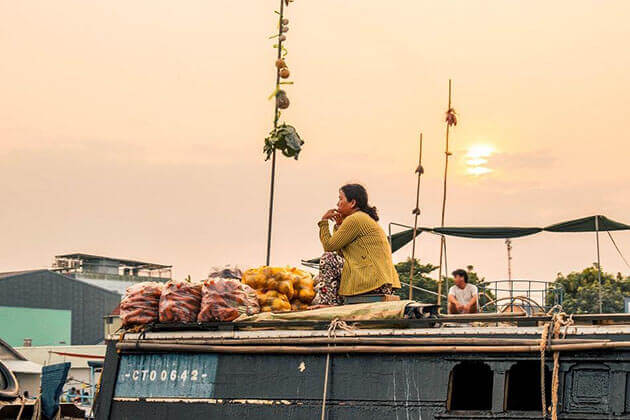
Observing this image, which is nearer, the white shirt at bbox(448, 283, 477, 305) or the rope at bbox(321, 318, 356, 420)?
the rope at bbox(321, 318, 356, 420)

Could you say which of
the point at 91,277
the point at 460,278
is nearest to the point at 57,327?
the point at 91,277

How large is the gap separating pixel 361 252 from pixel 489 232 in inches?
469

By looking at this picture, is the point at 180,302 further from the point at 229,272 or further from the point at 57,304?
A: the point at 57,304

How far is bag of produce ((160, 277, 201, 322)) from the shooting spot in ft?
25.3

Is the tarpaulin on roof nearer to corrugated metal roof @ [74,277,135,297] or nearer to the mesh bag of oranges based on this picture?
the mesh bag of oranges

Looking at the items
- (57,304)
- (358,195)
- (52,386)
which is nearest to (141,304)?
(52,386)

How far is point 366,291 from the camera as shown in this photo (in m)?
7.69

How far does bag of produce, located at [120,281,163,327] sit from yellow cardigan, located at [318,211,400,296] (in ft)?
4.90

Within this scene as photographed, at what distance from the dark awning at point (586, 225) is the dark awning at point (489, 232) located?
0.40 m

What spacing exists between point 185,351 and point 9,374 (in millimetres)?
3203

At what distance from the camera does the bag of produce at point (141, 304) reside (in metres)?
7.89

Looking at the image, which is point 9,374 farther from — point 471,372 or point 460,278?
point 460,278

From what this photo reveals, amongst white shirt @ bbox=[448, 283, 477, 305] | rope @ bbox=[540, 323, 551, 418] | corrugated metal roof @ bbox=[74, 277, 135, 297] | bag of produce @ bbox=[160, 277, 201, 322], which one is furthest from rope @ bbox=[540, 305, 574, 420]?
corrugated metal roof @ bbox=[74, 277, 135, 297]

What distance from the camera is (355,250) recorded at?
7.82 meters
